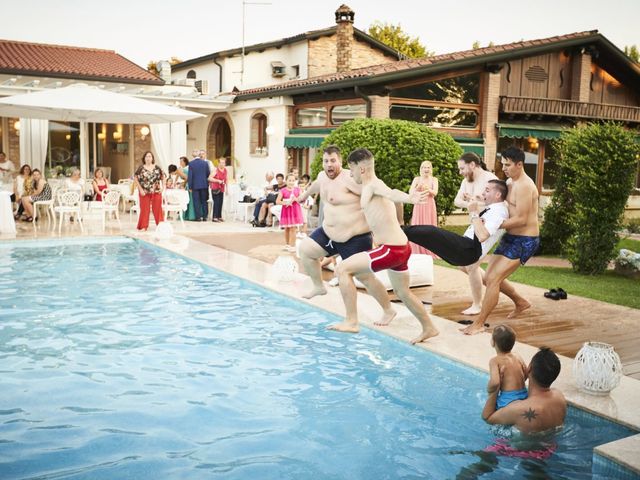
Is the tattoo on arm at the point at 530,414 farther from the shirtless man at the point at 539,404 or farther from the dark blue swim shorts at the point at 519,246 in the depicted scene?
the dark blue swim shorts at the point at 519,246

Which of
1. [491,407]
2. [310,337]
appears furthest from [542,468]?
[310,337]

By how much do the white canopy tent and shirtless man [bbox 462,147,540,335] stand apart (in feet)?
35.1

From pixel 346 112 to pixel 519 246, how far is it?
547 inches

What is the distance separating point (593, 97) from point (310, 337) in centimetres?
1953

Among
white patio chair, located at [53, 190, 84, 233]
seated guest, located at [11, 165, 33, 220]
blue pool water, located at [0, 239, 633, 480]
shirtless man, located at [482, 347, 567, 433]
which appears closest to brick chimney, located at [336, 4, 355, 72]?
seated guest, located at [11, 165, 33, 220]

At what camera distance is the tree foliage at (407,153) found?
12.3m

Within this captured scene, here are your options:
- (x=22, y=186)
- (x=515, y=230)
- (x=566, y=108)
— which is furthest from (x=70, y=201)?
(x=566, y=108)

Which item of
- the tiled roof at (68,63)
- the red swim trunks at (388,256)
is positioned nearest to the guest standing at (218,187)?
the tiled roof at (68,63)

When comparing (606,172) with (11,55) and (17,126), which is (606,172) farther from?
(11,55)

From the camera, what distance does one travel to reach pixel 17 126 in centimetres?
1939

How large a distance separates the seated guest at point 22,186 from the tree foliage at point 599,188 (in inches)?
451

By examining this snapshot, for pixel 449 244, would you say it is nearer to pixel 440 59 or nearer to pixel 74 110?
pixel 74 110

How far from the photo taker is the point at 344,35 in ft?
79.0

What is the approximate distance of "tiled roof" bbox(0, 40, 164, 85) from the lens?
19.2 metres
